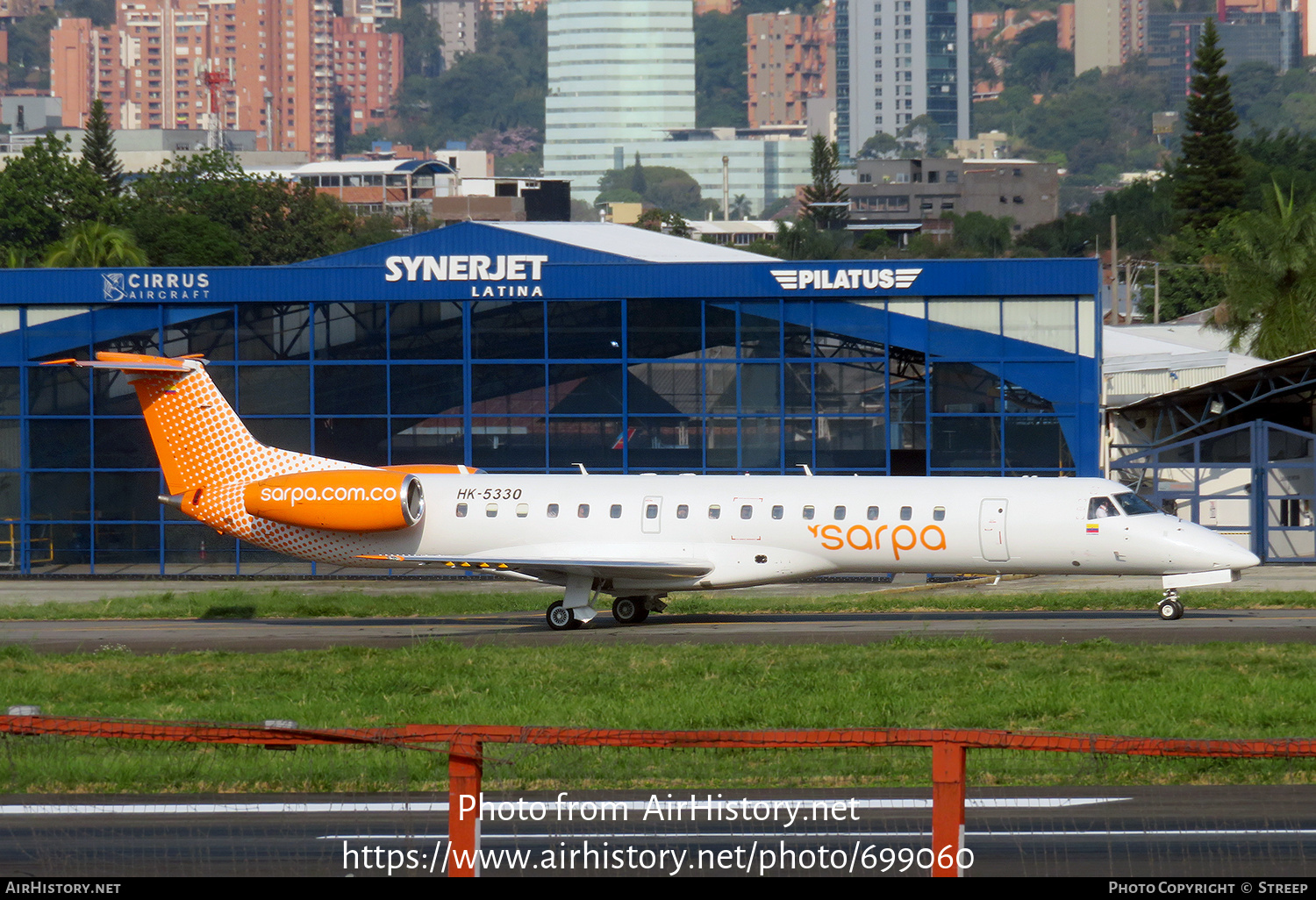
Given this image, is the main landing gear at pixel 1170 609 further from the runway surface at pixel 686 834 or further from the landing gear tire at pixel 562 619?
the runway surface at pixel 686 834

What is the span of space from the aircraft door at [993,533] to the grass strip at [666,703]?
10.7 feet

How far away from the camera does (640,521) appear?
1096 inches

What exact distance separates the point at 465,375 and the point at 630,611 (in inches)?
520

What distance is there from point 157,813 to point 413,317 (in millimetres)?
28111

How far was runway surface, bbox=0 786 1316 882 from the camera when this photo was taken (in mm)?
10328

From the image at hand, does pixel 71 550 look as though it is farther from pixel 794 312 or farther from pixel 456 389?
pixel 794 312

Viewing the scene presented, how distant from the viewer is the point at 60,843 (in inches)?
440

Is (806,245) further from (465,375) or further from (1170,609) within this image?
(1170,609)

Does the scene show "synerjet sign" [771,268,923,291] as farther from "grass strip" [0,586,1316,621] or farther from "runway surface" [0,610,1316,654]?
"runway surface" [0,610,1316,654]

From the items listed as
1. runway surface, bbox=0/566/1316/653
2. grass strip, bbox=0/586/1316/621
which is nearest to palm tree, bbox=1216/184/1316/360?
runway surface, bbox=0/566/1316/653

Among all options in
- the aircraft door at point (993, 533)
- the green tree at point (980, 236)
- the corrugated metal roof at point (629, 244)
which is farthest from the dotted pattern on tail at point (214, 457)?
the green tree at point (980, 236)

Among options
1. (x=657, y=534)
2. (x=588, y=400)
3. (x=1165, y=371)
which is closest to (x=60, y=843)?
(x=657, y=534)

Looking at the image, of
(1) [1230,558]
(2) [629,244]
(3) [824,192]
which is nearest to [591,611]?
(1) [1230,558]

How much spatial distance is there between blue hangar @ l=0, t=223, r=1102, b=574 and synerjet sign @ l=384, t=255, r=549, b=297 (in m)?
0.04
